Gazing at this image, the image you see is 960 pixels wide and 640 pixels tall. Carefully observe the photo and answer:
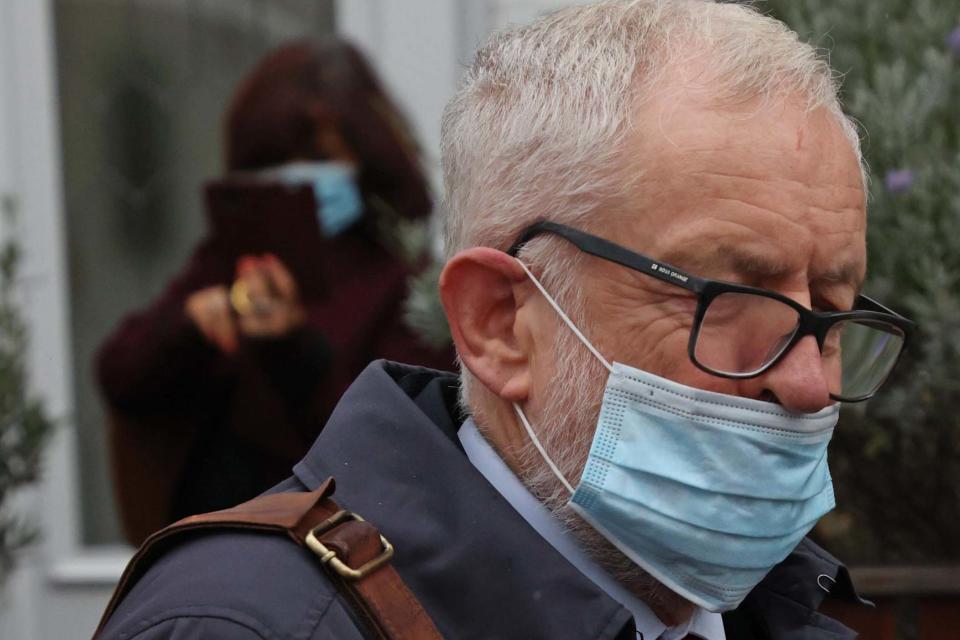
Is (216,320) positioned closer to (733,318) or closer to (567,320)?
(567,320)

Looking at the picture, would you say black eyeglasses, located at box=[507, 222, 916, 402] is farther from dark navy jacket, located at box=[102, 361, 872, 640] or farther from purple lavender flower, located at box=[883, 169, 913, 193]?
purple lavender flower, located at box=[883, 169, 913, 193]

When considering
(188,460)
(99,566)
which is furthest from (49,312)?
(188,460)

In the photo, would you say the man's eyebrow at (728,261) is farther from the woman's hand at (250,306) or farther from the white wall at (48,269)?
the white wall at (48,269)

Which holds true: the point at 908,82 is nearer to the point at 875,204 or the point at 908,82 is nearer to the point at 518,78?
the point at 875,204

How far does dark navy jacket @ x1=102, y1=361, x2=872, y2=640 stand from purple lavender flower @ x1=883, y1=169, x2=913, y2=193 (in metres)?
1.47

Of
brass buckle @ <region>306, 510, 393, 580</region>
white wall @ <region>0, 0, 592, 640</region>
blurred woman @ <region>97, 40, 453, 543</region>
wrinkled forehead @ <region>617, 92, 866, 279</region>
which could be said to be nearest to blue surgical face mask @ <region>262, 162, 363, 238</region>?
blurred woman @ <region>97, 40, 453, 543</region>

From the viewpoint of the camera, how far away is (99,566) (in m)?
5.29

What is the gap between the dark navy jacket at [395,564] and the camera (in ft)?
5.20

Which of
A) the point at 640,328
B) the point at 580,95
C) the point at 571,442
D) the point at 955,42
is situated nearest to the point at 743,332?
the point at 640,328

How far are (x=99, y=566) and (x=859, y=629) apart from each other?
3.22 metres

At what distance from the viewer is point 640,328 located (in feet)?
6.11

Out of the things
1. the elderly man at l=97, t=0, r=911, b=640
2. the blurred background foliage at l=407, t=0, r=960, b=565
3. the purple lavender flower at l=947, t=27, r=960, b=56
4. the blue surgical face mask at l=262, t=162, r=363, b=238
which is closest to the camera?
the elderly man at l=97, t=0, r=911, b=640

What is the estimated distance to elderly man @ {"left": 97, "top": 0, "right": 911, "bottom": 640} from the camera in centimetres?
181

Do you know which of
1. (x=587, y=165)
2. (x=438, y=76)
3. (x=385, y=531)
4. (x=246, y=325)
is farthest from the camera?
(x=438, y=76)
